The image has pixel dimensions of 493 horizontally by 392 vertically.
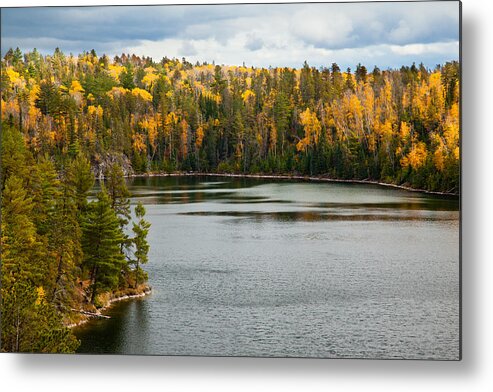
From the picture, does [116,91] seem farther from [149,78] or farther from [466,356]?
[466,356]

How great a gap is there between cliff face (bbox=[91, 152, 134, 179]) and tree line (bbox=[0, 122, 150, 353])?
0.05 m

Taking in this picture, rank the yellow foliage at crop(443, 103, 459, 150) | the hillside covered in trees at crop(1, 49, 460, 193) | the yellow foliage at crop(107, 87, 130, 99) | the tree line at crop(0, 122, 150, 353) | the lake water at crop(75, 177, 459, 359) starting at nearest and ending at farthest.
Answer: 1. the yellow foliage at crop(443, 103, 459, 150)
2. the lake water at crop(75, 177, 459, 359)
3. the tree line at crop(0, 122, 150, 353)
4. the hillside covered in trees at crop(1, 49, 460, 193)
5. the yellow foliage at crop(107, 87, 130, 99)

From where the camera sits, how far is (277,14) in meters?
6.84

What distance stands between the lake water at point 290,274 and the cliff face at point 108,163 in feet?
0.59

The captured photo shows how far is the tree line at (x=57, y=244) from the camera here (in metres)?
6.75

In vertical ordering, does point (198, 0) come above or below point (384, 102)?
above

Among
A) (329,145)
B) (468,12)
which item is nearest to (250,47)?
(329,145)

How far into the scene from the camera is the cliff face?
746 cm

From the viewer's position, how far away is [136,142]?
306 inches

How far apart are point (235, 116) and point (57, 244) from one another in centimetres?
206

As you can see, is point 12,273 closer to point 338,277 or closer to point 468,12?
point 338,277

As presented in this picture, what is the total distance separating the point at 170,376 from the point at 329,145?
2675 mm

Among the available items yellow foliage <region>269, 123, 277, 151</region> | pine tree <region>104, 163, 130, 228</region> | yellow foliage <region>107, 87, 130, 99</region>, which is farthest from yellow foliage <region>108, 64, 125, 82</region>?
yellow foliage <region>269, 123, 277, 151</region>

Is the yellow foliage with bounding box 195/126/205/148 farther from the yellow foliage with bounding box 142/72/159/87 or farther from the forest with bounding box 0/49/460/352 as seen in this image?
the yellow foliage with bounding box 142/72/159/87
